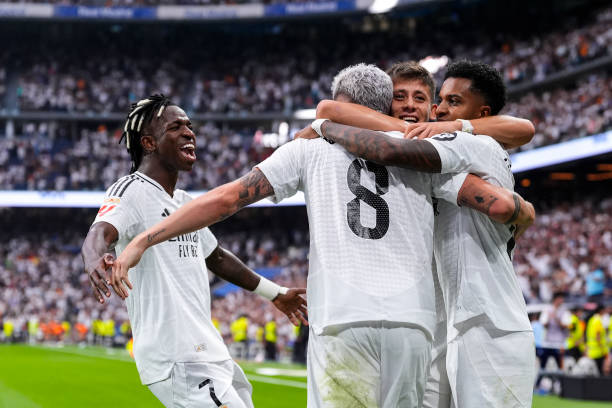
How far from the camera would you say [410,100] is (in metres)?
3.98

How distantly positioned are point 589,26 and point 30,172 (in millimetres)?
28322

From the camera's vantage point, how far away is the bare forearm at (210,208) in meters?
→ 3.50

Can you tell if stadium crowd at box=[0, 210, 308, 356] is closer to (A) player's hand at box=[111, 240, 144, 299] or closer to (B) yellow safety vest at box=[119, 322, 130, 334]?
(B) yellow safety vest at box=[119, 322, 130, 334]

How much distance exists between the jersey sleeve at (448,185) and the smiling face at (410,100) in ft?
1.33

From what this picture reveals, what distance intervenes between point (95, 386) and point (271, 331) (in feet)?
36.8

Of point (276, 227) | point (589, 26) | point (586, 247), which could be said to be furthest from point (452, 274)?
point (276, 227)

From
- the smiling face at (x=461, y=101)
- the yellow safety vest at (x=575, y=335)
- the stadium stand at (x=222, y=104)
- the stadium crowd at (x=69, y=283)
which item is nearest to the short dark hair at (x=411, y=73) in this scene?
the smiling face at (x=461, y=101)

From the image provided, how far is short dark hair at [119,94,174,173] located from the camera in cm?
485

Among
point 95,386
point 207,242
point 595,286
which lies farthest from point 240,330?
point 207,242

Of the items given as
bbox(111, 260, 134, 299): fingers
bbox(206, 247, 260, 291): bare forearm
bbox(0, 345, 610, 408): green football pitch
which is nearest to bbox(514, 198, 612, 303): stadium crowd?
bbox(0, 345, 610, 408): green football pitch

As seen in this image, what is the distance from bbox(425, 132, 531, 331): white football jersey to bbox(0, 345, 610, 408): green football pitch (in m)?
8.90

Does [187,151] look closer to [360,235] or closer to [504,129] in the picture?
[360,235]

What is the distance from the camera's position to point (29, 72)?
46531mm

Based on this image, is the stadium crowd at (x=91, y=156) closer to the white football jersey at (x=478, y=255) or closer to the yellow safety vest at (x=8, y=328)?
the yellow safety vest at (x=8, y=328)
